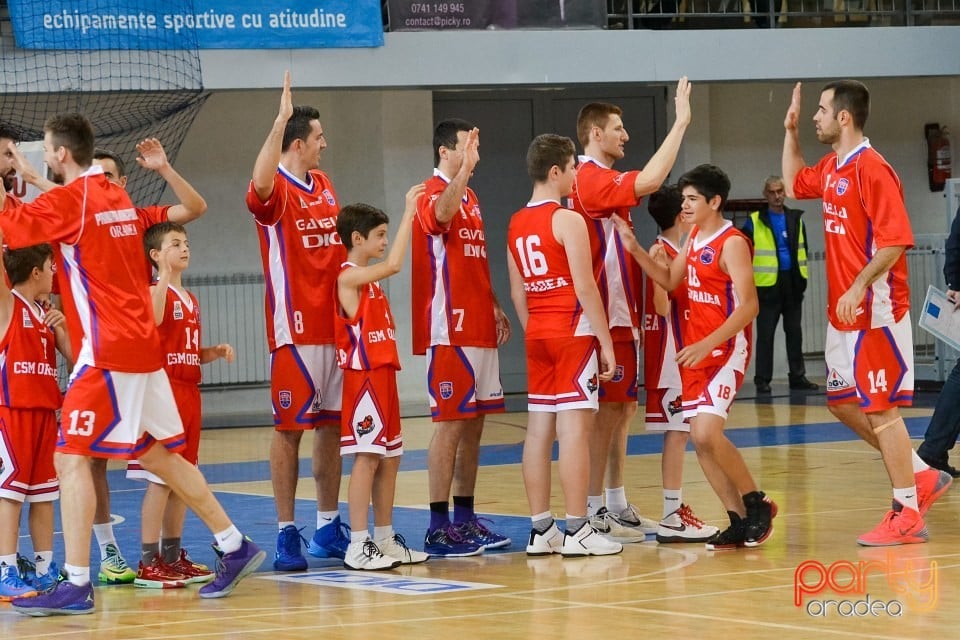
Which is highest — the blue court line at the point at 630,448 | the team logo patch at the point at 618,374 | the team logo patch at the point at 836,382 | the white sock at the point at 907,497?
the team logo patch at the point at 618,374

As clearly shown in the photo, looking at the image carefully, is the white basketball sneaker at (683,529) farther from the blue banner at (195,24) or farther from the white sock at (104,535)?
the blue banner at (195,24)

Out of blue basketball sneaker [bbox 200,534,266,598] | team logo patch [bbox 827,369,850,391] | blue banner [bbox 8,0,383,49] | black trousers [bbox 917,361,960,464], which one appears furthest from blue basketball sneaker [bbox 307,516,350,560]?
blue banner [bbox 8,0,383,49]

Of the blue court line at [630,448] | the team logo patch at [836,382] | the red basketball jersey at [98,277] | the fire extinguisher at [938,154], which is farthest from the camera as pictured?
the fire extinguisher at [938,154]

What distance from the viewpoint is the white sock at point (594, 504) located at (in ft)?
26.0

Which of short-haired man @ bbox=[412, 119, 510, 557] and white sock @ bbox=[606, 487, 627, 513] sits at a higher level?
short-haired man @ bbox=[412, 119, 510, 557]

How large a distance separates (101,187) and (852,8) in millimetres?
14484

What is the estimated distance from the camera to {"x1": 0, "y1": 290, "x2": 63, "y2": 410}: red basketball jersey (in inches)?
266

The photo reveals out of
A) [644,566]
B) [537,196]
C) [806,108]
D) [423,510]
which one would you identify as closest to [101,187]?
[537,196]

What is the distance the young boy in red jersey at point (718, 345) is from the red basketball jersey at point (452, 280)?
1.04 meters

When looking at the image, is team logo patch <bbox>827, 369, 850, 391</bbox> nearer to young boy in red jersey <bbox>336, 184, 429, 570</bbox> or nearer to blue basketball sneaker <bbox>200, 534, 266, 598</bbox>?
young boy in red jersey <bbox>336, 184, 429, 570</bbox>

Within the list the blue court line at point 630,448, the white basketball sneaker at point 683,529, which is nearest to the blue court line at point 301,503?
the blue court line at point 630,448

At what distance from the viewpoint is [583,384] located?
7301 millimetres

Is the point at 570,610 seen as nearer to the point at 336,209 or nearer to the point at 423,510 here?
the point at 336,209

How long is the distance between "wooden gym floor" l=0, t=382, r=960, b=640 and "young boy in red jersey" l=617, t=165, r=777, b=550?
25 cm
